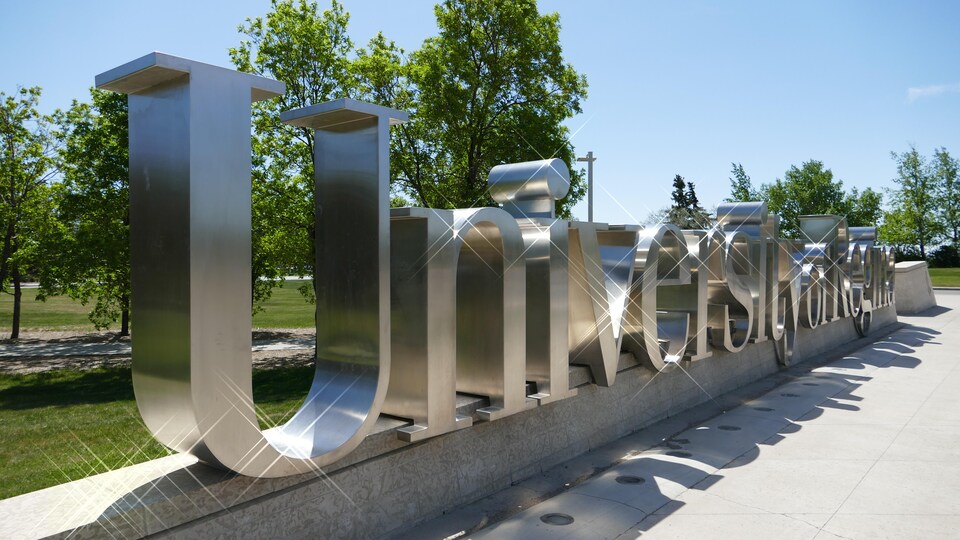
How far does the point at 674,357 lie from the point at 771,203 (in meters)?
52.1

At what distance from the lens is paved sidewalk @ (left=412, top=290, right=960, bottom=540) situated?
4.87 m

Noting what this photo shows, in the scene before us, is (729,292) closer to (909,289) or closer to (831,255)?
(831,255)

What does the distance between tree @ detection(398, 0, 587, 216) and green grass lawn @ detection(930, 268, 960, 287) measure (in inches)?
1367

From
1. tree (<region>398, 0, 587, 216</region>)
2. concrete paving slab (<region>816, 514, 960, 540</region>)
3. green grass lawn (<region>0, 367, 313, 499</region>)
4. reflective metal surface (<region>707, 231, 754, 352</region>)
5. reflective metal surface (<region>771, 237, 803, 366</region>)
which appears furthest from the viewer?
tree (<region>398, 0, 587, 216</region>)

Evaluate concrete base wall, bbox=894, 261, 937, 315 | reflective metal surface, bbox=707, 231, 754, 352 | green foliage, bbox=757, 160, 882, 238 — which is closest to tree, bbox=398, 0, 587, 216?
reflective metal surface, bbox=707, 231, 754, 352

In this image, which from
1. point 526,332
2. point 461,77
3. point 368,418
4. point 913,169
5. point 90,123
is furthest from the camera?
point 913,169

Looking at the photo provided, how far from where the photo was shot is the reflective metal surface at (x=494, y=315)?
17.5 feet

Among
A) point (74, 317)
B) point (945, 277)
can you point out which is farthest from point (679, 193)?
point (74, 317)

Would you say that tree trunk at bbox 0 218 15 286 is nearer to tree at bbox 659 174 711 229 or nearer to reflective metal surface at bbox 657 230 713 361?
reflective metal surface at bbox 657 230 713 361

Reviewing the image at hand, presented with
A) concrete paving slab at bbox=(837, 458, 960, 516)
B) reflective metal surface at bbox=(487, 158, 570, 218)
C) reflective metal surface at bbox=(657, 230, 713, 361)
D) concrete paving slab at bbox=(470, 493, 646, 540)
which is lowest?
concrete paving slab at bbox=(837, 458, 960, 516)

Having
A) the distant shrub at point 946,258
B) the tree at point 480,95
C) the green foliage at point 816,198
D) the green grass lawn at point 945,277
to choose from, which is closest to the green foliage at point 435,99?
the tree at point 480,95

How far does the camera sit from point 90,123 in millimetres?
20453

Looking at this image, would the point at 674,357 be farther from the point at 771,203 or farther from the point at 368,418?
the point at 771,203

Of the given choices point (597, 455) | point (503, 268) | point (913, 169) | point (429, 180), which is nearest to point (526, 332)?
point (503, 268)
